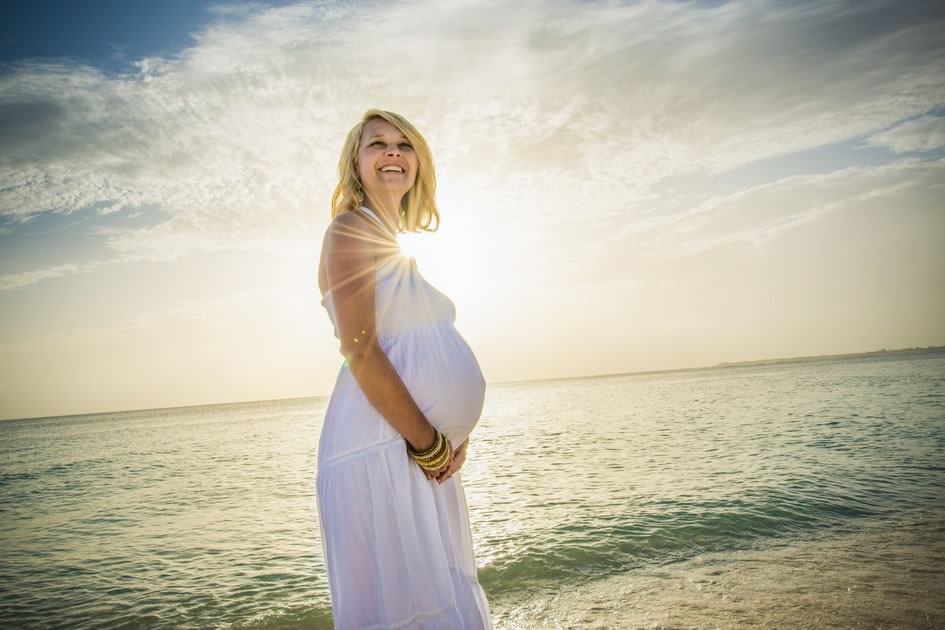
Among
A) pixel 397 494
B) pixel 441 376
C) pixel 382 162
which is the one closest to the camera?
pixel 397 494

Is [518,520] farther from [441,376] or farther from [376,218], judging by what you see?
[376,218]

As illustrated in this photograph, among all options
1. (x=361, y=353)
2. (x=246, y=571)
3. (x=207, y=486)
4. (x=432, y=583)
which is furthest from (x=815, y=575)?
(x=207, y=486)

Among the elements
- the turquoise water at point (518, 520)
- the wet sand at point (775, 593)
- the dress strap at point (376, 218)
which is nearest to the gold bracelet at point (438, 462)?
the dress strap at point (376, 218)

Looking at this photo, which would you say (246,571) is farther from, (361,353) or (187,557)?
(361,353)

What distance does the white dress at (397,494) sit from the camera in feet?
5.26

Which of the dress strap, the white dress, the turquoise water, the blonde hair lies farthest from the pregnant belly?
the turquoise water

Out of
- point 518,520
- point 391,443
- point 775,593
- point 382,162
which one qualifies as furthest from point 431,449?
point 518,520

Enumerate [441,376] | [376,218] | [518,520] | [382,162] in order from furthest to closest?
[518,520] → [382,162] → [376,218] → [441,376]

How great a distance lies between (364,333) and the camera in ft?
5.42

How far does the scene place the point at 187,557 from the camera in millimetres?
8305

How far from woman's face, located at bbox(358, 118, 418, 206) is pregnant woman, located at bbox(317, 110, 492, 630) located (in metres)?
0.19

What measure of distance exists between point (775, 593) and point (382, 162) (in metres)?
5.33

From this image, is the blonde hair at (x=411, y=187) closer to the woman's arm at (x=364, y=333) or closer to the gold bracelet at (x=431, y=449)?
the woman's arm at (x=364, y=333)

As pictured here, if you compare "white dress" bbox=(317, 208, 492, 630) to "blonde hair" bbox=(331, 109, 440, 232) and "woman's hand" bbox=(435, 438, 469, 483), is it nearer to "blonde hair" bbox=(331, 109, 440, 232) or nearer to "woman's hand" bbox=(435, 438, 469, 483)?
"woman's hand" bbox=(435, 438, 469, 483)
